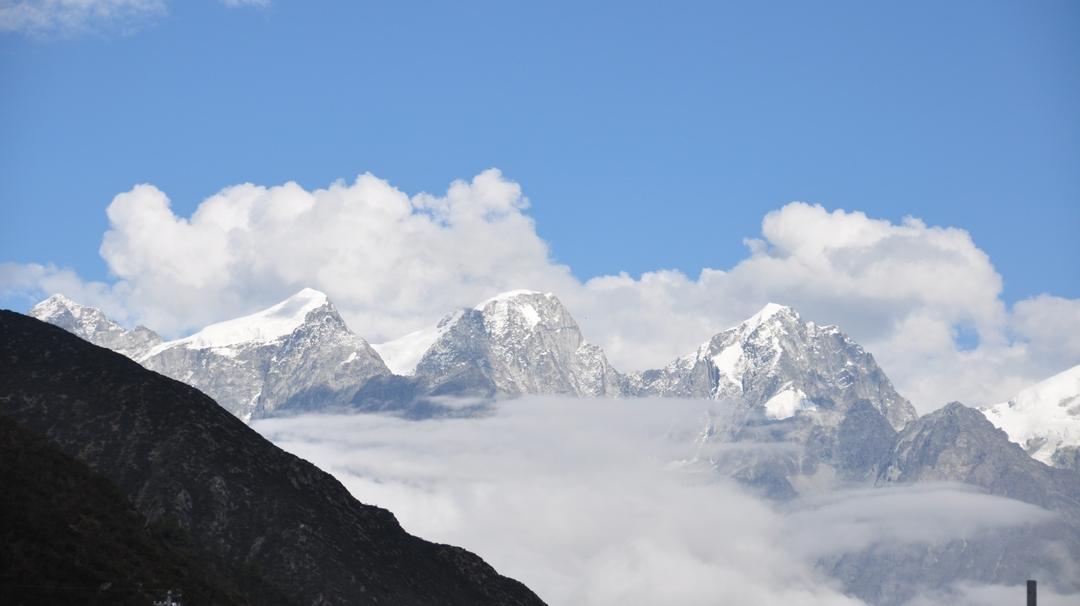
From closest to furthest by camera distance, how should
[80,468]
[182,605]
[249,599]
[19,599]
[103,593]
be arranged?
1. [19,599]
2. [103,593]
3. [182,605]
4. [80,468]
5. [249,599]

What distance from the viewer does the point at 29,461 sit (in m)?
150

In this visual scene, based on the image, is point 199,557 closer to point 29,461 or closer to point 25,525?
point 29,461

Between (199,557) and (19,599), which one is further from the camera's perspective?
(199,557)

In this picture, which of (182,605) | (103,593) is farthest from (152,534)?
(103,593)

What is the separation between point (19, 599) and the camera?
118188 millimetres

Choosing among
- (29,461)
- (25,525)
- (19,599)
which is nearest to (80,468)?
(29,461)

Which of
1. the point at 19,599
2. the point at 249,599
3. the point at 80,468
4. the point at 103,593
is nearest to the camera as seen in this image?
the point at 19,599

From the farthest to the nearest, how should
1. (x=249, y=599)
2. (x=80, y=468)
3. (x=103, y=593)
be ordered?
(x=249, y=599) < (x=80, y=468) < (x=103, y=593)

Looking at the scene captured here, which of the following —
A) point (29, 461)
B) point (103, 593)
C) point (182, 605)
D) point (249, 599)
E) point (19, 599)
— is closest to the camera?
point (19, 599)

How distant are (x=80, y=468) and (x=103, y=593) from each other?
36.0m

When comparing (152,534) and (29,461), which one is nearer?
(29,461)

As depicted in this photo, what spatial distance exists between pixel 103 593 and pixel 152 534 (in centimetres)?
3372

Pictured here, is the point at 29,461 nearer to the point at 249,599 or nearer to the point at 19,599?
the point at 19,599

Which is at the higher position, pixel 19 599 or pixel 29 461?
pixel 29 461
